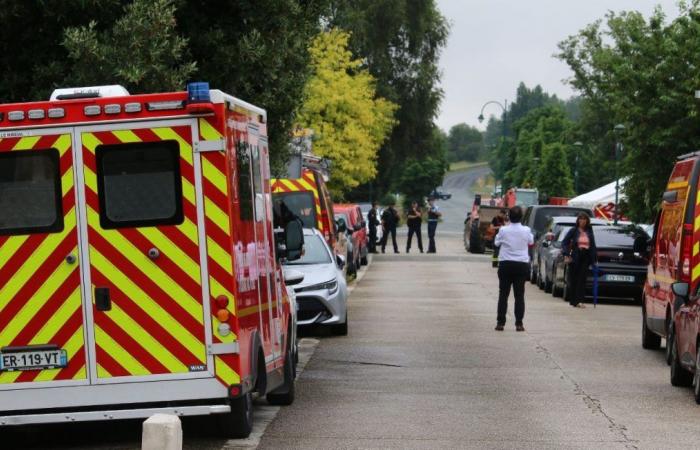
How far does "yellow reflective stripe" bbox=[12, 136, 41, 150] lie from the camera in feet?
31.8

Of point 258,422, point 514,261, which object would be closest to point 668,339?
point 514,261

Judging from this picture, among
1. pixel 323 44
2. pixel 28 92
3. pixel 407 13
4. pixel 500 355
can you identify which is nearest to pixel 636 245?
pixel 500 355

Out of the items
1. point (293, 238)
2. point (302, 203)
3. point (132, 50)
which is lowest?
point (302, 203)

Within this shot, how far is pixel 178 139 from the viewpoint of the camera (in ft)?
31.8

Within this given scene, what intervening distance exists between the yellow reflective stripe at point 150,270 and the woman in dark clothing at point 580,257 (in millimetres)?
17778

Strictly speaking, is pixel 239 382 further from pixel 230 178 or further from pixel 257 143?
pixel 257 143

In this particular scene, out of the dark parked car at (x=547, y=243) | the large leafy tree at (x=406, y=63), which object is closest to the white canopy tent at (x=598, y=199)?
the large leafy tree at (x=406, y=63)

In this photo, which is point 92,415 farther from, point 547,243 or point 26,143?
point 547,243

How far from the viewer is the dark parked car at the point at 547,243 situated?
3222 cm

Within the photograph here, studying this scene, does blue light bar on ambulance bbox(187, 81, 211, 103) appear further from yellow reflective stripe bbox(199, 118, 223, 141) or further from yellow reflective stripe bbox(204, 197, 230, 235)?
yellow reflective stripe bbox(204, 197, 230, 235)

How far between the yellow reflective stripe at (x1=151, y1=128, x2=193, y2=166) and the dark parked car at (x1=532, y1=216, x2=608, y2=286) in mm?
21980

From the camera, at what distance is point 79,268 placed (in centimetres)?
975

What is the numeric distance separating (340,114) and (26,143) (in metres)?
48.2

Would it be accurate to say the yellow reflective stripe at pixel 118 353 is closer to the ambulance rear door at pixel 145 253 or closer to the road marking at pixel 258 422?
the ambulance rear door at pixel 145 253
